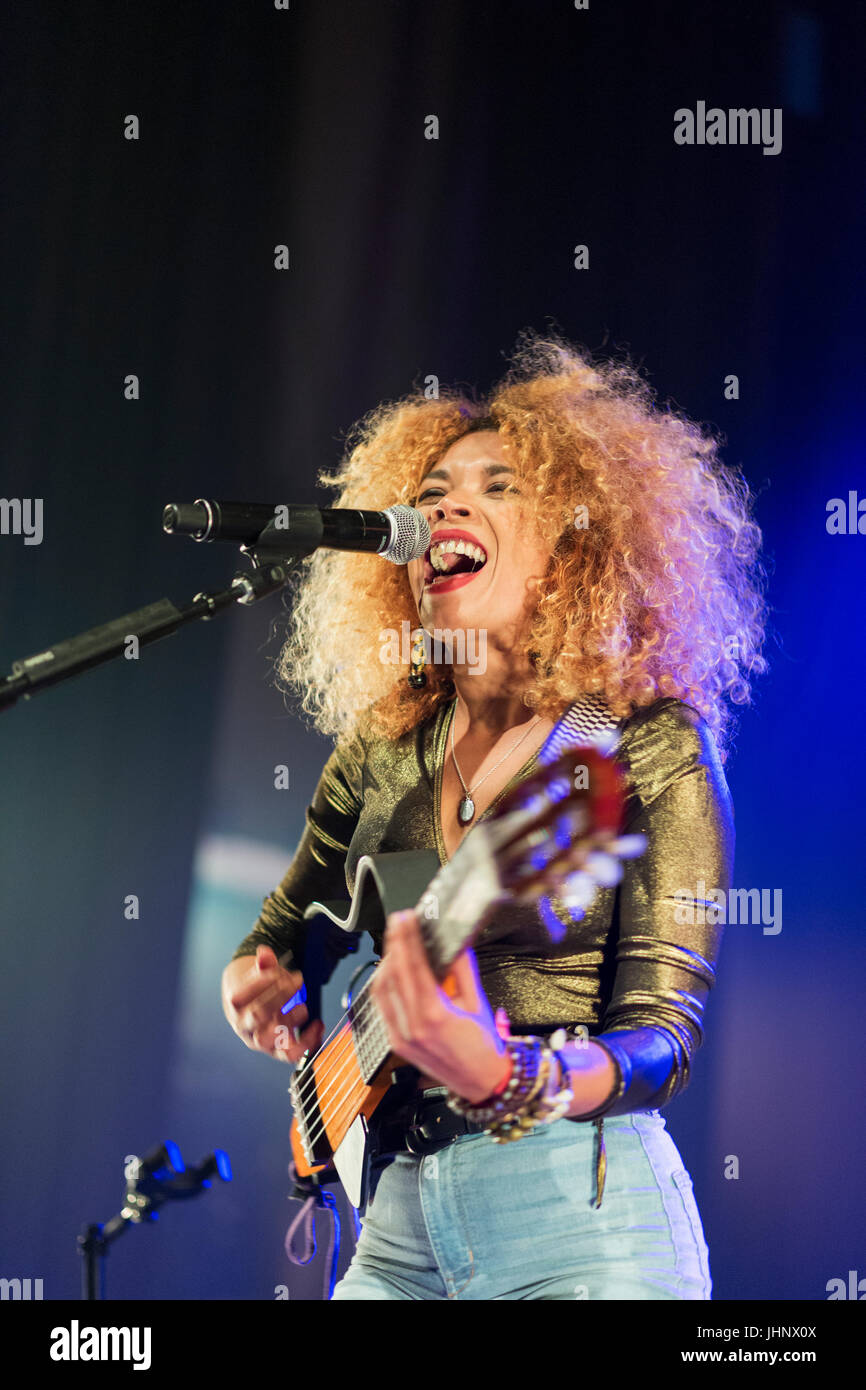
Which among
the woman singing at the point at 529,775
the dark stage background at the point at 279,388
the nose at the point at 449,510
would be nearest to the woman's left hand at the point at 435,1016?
the woman singing at the point at 529,775

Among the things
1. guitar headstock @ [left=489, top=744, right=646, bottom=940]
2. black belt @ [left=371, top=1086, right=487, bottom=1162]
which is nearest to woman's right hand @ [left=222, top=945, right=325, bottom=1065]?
black belt @ [left=371, top=1086, right=487, bottom=1162]

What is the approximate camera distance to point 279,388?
3.38 m

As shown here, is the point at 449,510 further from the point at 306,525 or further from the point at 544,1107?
the point at 544,1107

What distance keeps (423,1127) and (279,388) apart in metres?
2.15

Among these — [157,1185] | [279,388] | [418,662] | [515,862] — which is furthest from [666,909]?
[279,388]

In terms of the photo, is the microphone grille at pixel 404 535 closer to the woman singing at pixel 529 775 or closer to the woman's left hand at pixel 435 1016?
the woman singing at pixel 529 775

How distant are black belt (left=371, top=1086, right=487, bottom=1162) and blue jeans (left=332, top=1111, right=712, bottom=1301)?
0.02 meters

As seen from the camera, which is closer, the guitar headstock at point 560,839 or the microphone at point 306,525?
the guitar headstock at point 560,839

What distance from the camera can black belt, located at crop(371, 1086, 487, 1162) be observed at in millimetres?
1936

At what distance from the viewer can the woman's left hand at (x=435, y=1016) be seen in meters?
1.39

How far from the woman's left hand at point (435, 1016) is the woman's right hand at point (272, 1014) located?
0.97 metres

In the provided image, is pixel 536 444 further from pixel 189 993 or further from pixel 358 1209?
pixel 189 993

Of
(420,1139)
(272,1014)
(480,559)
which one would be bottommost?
(420,1139)
